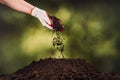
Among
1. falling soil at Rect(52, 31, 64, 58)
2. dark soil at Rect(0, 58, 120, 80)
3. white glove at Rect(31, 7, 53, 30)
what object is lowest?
dark soil at Rect(0, 58, 120, 80)

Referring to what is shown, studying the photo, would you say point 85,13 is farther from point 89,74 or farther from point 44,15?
point 89,74

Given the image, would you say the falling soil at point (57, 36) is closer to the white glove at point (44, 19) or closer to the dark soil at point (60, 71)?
the white glove at point (44, 19)

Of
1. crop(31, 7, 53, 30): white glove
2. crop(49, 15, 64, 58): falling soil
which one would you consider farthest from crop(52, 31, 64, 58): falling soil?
crop(31, 7, 53, 30): white glove

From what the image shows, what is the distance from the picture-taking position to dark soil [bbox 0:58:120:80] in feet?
17.8

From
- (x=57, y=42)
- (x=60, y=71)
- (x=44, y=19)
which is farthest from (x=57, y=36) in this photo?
(x=60, y=71)

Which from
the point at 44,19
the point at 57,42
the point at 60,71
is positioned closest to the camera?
the point at 60,71

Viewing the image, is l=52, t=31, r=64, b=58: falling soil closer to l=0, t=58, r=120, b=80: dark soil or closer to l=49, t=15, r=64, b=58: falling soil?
l=49, t=15, r=64, b=58: falling soil

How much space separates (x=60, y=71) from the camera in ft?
18.5

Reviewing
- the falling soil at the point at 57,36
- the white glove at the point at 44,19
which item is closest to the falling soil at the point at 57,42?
the falling soil at the point at 57,36

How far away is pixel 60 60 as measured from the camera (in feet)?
20.2

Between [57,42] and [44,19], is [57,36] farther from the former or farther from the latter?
[44,19]

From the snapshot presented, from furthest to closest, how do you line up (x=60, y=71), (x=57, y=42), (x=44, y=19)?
1. (x=57, y=42)
2. (x=44, y=19)
3. (x=60, y=71)

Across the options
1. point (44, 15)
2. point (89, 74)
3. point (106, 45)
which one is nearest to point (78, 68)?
point (89, 74)

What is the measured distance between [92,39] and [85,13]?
0.58m
